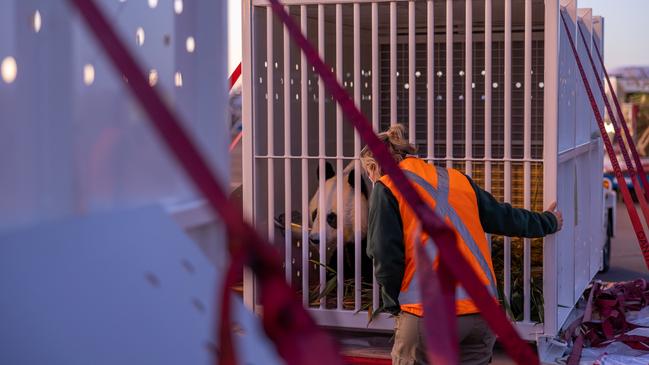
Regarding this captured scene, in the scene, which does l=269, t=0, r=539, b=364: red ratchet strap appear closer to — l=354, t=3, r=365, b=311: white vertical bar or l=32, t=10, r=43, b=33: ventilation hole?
l=32, t=10, r=43, b=33: ventilation hole

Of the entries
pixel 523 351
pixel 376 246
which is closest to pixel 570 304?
pixel 376 246

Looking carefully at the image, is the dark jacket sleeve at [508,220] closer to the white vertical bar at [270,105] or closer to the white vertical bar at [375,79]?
the white vertical bar at [375,79]

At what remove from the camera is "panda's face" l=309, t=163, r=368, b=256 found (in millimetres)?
6363

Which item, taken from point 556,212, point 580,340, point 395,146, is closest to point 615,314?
point 580,340

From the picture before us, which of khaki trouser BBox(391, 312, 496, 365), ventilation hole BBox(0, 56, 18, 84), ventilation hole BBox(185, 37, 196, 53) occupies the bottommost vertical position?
khaki trouser BBox(391, 312, 496, 365)

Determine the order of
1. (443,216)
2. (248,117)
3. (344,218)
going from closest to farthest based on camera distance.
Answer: (443,216) → (248,117) → (344,218)

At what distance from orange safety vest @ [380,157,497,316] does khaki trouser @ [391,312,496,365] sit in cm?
4

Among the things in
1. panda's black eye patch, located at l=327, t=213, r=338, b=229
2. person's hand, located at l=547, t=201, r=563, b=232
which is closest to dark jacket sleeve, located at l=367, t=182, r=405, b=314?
person's hand, located at l=547, t=201, r=563, b=232

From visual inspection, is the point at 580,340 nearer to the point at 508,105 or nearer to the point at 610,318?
the point at 610,318

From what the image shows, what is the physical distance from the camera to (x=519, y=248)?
6531 millimetres

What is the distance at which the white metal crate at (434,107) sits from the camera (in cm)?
589

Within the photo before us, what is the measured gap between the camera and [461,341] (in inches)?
187

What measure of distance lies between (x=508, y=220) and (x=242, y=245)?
4.32 meters

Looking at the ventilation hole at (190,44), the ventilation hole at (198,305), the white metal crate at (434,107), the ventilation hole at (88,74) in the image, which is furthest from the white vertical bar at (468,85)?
the ventilation hole at (88,74)
